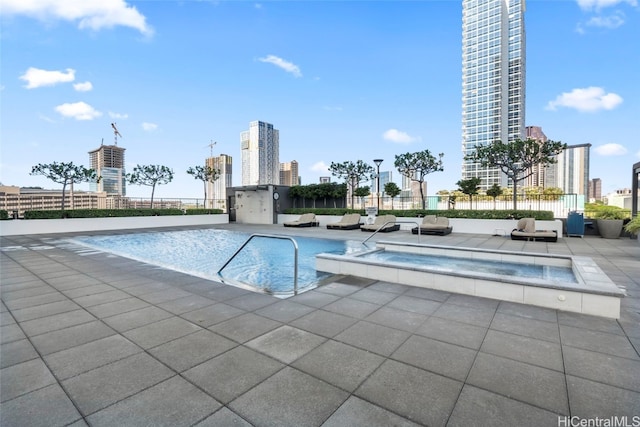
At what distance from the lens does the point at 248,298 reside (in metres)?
4.11

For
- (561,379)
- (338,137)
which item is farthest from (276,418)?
(338,137)

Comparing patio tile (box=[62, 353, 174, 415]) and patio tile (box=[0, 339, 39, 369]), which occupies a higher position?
patio tile (box=[62, 353, 174, 415])

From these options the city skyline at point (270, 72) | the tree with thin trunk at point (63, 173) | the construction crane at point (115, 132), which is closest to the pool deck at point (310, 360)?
the city skyline at point (270, 72)

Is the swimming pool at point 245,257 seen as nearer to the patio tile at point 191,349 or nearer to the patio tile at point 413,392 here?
the patio tile at point 191,349

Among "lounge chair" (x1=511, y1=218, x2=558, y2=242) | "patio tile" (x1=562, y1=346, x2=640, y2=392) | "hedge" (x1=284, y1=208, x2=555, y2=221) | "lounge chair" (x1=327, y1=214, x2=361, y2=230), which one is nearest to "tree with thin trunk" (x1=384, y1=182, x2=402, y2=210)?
"hedge" (x1=284, y1=208, x2=555, y2=221)

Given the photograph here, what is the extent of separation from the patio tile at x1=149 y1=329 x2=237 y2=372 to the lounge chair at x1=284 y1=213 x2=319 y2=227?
47.9 feet

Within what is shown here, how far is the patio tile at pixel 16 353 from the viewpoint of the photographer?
2.47 m

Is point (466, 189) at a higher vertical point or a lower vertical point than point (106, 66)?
lower

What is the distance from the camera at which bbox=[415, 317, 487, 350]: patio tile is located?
278cm

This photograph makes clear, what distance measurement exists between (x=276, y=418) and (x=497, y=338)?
7.16ft

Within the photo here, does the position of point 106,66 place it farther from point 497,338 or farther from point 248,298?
point 497,338

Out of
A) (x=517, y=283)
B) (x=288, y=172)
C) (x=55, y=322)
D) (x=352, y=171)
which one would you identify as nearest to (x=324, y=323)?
(x=517, y=283)

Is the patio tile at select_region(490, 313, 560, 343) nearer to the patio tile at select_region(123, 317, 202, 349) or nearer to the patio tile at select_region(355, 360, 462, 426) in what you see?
the patio tile at select_region(355, 360, 462, 426)

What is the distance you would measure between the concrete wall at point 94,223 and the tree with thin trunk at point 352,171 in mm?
9036
